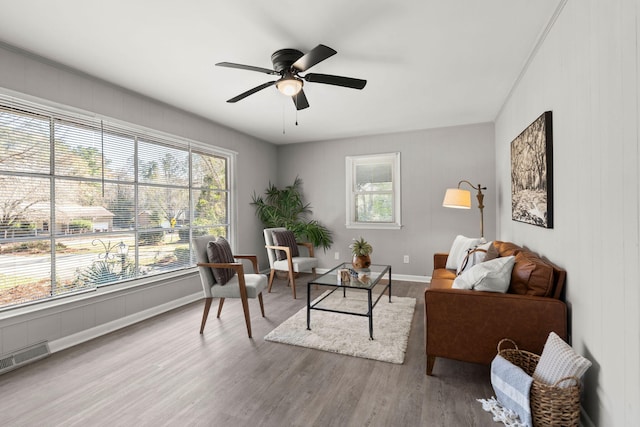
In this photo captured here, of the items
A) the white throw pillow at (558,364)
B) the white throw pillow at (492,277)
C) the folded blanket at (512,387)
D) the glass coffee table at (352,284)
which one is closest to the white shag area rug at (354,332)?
the glass coffee table at (352,284)

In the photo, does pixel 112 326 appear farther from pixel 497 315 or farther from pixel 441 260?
pixel 441 260

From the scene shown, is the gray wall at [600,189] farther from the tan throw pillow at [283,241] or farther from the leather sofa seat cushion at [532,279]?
the tan throw pillow at [283,241]

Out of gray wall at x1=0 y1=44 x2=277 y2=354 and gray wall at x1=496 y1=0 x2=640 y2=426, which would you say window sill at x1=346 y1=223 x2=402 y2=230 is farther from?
gray wall at x1=496 y1=0 x2=640 y2=426

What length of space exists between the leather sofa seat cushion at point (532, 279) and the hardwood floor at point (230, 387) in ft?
2.28

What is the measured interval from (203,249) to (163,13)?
1.94 meters

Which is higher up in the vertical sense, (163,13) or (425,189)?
(163,13)

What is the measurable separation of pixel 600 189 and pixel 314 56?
179 cm

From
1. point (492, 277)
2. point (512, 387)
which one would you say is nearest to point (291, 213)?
point (492, 277)

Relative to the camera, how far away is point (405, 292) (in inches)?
169

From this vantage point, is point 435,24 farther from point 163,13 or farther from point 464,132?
point 464,132

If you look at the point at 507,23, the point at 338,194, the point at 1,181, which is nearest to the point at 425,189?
the point at 338,194

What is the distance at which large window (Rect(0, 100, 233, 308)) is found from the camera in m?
2.43

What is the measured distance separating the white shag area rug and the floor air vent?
1.79 meters

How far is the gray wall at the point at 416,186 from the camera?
15.1 ft
